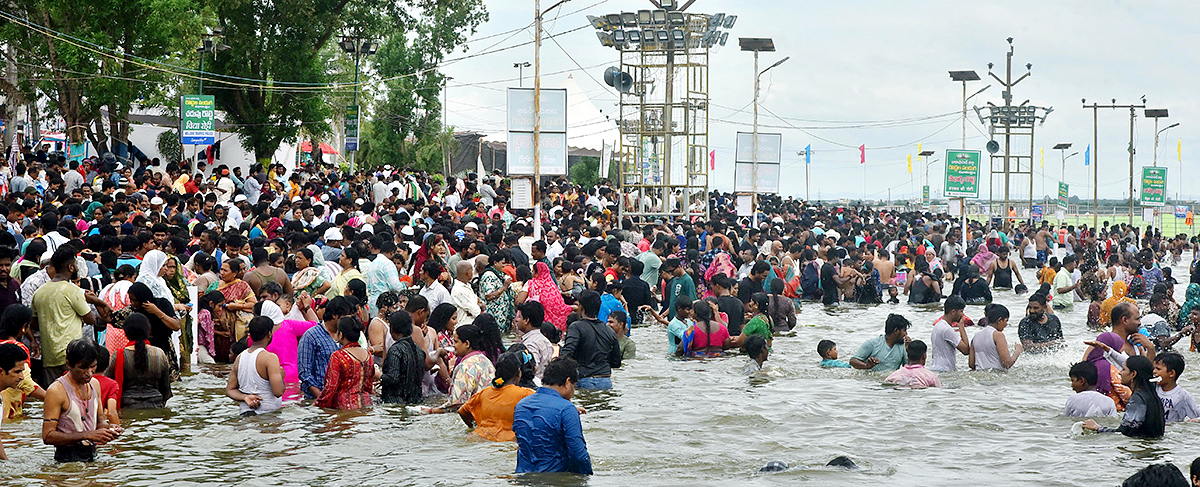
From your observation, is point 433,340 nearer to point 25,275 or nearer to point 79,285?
point 79,285

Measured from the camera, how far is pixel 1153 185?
4228cm

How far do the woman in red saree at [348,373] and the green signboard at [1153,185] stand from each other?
38.4m

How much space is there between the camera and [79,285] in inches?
417

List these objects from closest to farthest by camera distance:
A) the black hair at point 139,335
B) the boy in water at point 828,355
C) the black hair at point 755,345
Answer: the black hair at point 139,335, the black hair at point 755,345, the boy in water at point 828,355

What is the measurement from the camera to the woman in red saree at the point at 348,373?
9.51m

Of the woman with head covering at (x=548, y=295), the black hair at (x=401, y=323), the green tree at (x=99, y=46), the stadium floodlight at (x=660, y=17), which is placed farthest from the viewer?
the green tree at (x=99, y=46)

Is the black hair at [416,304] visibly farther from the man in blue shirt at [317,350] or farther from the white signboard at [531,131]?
the white signboard at [531,131]

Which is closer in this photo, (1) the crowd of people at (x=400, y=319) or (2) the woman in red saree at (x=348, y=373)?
(1) the crowd of people at (x=400, y=319)

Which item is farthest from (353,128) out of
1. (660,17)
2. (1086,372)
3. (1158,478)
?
(1158,478)

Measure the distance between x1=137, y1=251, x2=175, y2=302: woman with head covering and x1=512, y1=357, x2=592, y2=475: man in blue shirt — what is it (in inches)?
189

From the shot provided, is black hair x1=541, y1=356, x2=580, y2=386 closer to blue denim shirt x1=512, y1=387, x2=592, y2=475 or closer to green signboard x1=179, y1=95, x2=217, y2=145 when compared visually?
blue denim shirt x1=512, y1=387, x2=592, y2=475

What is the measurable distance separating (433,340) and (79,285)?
314 centimetres

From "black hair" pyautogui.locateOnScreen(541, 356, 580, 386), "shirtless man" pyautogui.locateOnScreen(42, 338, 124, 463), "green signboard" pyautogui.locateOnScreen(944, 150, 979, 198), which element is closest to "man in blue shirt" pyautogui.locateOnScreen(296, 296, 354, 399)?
"shirtless man" pyautogui.locateOnScreen(42, 338, 124, 463)

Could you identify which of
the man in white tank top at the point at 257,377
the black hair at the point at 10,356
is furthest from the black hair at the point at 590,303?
the black hair at the point at 10,356
